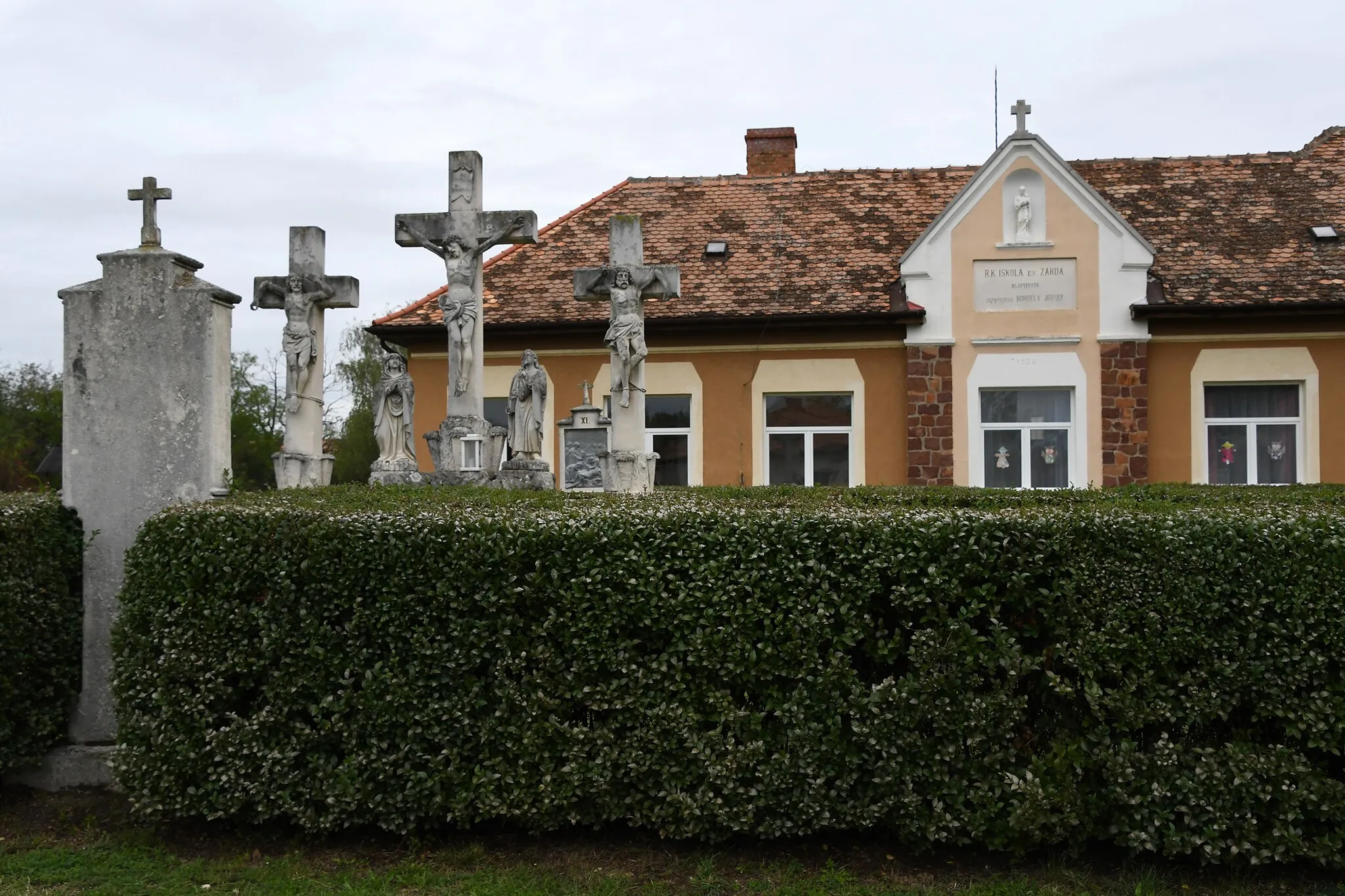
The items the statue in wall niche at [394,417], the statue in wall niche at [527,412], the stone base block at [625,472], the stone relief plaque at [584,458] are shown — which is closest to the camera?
the stone base block at [625,472]

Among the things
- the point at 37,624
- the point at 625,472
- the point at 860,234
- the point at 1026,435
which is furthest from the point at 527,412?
the point at 860,234

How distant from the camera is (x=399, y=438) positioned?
997cm

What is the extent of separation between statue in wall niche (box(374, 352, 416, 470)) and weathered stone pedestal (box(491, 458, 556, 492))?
101 centimetres

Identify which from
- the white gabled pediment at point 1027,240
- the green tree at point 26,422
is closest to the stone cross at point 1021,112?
the white gabled pediment at point 1027,240

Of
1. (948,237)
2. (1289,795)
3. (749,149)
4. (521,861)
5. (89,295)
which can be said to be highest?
(749,149)

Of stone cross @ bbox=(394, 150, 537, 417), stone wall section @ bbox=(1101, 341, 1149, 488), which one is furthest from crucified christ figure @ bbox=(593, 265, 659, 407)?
stone wall section @ bbox=(1101, 341, 1149, 488)

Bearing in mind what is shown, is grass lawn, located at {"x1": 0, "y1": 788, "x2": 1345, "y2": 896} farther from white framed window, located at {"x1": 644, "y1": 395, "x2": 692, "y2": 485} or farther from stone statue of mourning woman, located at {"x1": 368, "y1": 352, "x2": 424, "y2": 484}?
white framed window, located at {"x1": 644, "y1": 395, "x2": 692, "y2": 485}

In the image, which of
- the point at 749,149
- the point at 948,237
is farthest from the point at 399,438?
the point at 749,149

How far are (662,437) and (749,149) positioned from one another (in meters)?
7.35

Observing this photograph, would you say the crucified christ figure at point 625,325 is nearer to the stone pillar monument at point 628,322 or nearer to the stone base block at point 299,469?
the stone pillar monument at point 628,322

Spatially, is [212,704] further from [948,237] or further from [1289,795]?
[948,237]

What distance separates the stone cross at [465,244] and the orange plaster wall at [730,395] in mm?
6991

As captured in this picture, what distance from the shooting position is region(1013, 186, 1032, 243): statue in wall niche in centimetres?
1631

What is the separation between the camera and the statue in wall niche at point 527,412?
9.80 metres
